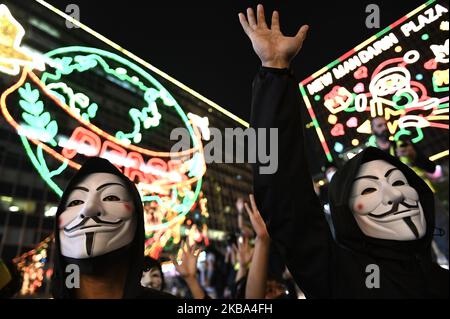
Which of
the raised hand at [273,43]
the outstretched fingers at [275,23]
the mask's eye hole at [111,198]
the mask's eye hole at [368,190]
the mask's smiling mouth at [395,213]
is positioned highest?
the outstretched fingers at [275,23]

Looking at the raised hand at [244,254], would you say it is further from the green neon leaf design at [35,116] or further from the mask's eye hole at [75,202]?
the green neon leaf design at [35,116]

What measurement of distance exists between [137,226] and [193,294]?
77 centimetres

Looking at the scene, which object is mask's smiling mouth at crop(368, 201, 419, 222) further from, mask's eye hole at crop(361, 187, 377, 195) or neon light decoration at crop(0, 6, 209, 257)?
neon light decoration at crop(0, 6, 209, 257)

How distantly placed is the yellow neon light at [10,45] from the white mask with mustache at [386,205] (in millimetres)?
2787

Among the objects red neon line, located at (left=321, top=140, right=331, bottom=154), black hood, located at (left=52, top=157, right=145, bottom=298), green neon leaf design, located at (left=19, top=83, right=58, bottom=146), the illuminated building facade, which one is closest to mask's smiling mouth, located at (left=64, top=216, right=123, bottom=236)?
black hood, located at (left=52, top=157, right=145, bottom=298)

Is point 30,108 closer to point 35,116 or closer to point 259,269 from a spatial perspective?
point 35,116

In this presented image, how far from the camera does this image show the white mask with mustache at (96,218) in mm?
1688

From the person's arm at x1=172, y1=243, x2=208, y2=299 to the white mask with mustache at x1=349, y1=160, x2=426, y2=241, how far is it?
126 centimetres

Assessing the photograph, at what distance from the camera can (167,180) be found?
4113mm

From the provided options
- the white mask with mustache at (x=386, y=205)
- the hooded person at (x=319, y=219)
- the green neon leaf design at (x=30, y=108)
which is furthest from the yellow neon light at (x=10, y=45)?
the white mask with mustache at (x=386, y=205)

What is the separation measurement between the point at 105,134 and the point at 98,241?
200 centimetres

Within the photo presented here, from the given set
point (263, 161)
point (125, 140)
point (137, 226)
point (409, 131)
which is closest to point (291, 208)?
point (263, 161)

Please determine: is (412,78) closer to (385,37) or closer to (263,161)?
(385,37)

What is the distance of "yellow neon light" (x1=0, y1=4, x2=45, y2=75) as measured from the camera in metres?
2.76
